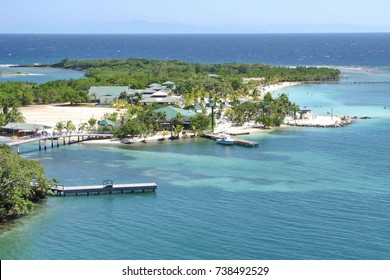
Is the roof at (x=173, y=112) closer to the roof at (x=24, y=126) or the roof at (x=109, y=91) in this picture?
the roof at (x=24, y=126)

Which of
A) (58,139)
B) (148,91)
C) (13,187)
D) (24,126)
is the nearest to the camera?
(13,187)

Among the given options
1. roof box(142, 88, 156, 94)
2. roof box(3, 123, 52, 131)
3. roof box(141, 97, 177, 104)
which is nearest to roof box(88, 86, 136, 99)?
roof box(142, 88, 156, 94)

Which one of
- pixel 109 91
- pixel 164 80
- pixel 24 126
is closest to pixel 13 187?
pixel 24 126

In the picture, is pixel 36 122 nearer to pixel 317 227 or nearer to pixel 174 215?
pixel 174 215

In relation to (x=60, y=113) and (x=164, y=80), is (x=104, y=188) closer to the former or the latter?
(x=60, y=113)

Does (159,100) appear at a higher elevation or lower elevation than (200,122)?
higher

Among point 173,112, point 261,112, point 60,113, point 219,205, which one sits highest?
point 173,112

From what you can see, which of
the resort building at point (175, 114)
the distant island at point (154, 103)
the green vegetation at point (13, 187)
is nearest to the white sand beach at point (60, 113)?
the distant island at point (154, 103)

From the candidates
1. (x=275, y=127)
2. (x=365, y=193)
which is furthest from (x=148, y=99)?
(x=365, y=193)
